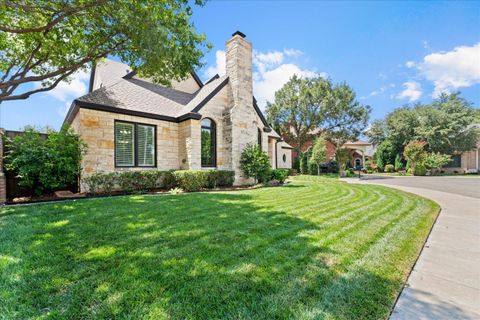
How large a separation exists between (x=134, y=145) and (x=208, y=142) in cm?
372

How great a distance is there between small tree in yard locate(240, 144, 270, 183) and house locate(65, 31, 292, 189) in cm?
35

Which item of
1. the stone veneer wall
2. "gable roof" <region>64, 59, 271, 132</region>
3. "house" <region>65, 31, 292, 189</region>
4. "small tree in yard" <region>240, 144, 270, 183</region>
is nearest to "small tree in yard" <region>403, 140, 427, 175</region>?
"gable roof" <region>64, 59, 271, 132</region>

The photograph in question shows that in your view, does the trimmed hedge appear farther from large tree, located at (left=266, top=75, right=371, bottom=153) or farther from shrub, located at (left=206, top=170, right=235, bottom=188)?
large tree, located at (left=266, top=75, right=371, bottom=153)

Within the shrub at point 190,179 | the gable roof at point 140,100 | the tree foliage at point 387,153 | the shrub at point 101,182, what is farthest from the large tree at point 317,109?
the shrub at point 101,182

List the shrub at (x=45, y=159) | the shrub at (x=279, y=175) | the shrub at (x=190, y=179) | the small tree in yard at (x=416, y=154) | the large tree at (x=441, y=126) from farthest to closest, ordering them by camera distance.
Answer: the large tree at (x=441, y=126), the small tree in yard at (x=416, y=154), the shrub at (x=279, y=175), the shrub at (x=190, y=179), the shrub at (x=45, y=159)

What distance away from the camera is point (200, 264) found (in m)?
2.70

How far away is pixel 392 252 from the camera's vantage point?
3307 mm

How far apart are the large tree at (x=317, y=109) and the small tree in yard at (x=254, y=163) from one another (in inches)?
661

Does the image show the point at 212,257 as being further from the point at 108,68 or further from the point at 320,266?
the point at 108,68

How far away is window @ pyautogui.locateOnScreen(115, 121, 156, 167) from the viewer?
9.59 meters

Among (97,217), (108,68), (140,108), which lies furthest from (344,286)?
(108,68)

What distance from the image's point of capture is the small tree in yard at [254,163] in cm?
1159

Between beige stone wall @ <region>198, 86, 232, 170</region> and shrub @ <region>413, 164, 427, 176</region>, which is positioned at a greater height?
beige stone wall @ <region>198, 86, 232, 170</region>

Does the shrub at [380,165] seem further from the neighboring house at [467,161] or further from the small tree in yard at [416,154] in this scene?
the neighboring house at [467,161]
